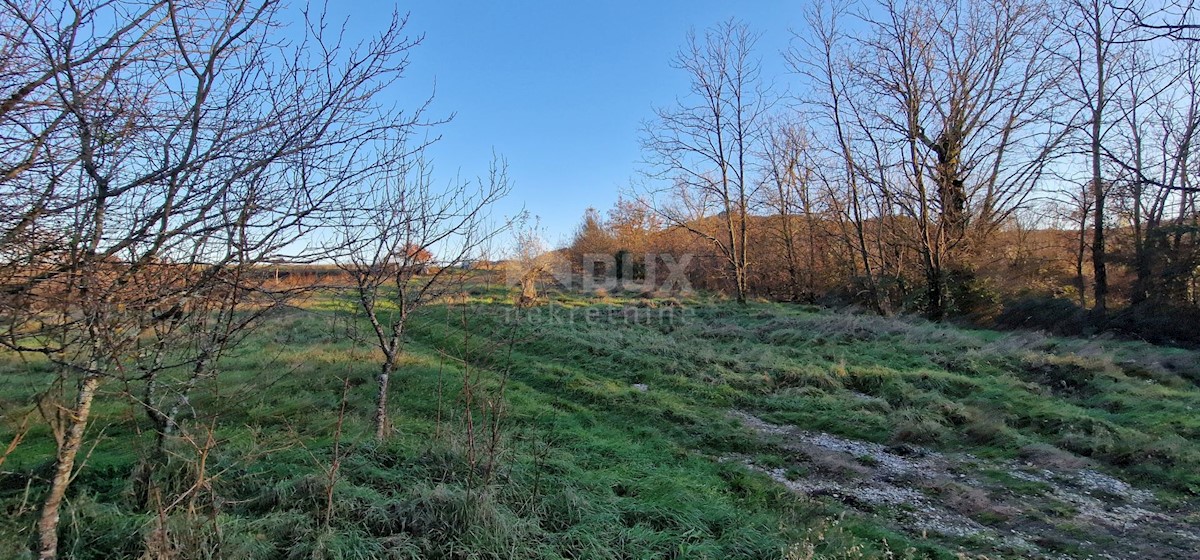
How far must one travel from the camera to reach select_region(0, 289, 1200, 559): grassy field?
2.92m

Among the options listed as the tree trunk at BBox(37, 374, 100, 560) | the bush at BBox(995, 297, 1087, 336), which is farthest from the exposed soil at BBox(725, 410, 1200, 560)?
the bush at BBox(995, 297, 1087, 336)

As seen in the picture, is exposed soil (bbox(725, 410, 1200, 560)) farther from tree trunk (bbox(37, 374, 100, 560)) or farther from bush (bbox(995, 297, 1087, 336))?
bush (bbox(995, 297, 1087, 336))

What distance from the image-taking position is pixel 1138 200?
13.5 metres

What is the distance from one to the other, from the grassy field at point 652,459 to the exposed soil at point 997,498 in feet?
0.07

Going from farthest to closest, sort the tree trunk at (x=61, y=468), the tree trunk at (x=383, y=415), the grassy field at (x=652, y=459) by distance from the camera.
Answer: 1. the tree trunk at (x=383, y=415)
2. the grassy field at (x=652, y=459)
3. the tree trunk at (x=61, y=468)

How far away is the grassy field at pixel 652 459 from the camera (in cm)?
292

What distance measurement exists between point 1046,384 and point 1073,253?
456 inches

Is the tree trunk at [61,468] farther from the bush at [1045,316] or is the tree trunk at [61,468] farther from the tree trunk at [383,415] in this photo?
the bush at [1045,316]

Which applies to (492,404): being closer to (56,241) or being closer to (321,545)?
(321,545)

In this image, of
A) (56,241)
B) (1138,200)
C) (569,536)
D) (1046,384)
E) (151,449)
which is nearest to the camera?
(56,241)

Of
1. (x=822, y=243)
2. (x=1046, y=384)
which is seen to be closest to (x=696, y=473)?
(x=1046, y=384)

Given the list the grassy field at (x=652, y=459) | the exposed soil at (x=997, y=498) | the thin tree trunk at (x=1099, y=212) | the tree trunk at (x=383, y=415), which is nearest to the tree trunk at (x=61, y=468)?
the grassy field at (x=652, y=459)

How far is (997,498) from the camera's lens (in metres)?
4.32

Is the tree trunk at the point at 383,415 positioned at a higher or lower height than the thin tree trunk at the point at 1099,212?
lower
